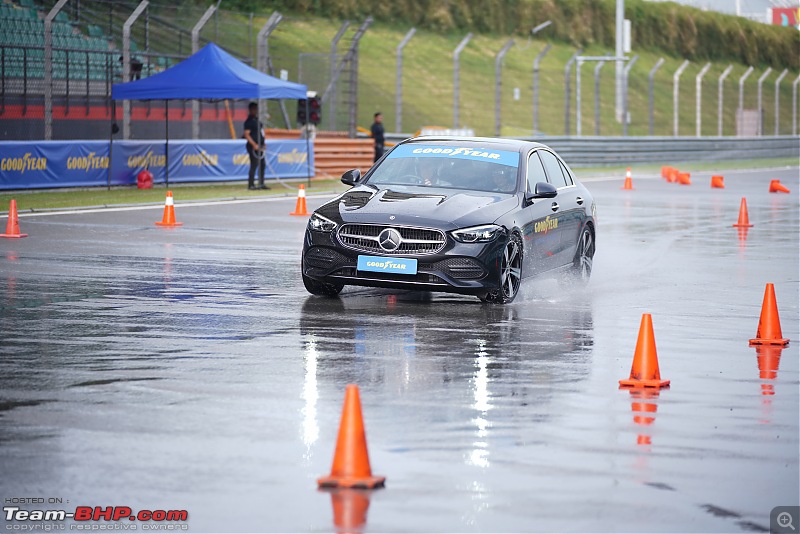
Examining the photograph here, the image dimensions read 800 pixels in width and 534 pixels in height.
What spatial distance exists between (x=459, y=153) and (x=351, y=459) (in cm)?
873

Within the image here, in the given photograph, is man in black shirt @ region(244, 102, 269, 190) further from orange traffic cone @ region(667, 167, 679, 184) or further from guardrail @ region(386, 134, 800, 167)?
orange traffic cone @ region(667, 167, 679, 184)

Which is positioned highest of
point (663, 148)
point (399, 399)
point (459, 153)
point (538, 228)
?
point (663, 148)

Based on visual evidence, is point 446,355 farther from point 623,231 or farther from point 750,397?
point 623,231

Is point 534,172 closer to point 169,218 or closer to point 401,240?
point 401,240

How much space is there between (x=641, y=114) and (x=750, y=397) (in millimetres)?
55617

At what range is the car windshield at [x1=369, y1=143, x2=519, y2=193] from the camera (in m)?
14.8

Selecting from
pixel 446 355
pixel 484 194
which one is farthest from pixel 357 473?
pixel 484 194

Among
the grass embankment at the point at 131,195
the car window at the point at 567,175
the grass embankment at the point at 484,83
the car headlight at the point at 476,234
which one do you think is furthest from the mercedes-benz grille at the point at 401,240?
the grass embankment at the point at 484,83

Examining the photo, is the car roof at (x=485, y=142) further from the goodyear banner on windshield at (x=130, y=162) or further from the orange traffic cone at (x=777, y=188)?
the orange traffic cone at (x=777, y=188)

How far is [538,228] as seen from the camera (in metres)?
14.7

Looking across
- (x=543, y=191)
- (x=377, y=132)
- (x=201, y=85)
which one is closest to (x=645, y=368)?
(x=543, y=191)

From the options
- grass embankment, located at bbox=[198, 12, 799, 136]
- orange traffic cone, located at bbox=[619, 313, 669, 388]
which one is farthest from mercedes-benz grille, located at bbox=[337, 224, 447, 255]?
grass embankment, located at bbox=[198, 12, 799, 136]

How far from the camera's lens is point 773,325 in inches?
462

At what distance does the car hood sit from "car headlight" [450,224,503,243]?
0.18 ft
